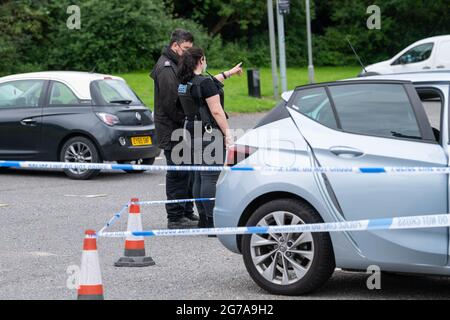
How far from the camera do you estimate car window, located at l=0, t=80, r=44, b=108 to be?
623 inches

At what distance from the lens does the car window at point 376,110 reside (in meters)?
7.21

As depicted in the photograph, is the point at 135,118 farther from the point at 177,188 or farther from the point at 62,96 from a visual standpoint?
the point at 177,188

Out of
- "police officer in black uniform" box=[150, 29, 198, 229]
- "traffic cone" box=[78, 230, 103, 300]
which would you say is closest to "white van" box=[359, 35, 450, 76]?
"police officer in black uniform" box=[150, 29, 198, 229]

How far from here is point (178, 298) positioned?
24.1 ft

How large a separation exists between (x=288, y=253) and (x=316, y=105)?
109 cm

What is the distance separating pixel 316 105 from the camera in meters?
7.54

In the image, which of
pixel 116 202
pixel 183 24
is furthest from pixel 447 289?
pixel 183 24

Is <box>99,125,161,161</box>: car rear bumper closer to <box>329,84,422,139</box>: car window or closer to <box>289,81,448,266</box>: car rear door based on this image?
<box>289,81,448,266</box>: car rear door

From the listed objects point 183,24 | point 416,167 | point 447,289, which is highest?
point 183,24

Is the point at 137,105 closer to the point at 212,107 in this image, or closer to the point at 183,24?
the point at 212,107

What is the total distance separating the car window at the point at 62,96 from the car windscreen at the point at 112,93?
32 cm

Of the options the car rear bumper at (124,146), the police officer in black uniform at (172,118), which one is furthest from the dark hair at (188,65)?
the car rear bumper at (124,146)
